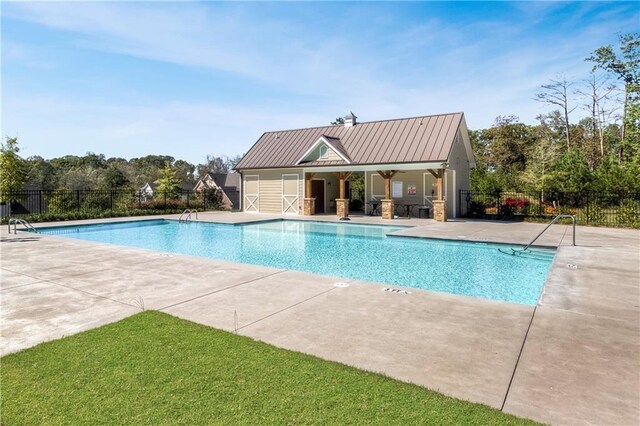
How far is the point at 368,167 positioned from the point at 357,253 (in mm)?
9401

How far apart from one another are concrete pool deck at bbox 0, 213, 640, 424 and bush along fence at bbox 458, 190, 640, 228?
9591 millimetres


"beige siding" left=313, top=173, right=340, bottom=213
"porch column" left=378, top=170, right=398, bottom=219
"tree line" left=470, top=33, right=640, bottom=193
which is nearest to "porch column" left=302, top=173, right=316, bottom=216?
"beige siding" left=313, top=173, right=340, bottom=213

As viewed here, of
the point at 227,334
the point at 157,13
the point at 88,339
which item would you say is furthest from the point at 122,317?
the point at 157,13

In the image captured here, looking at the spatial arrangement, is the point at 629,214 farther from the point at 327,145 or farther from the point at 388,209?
the point at 327,145

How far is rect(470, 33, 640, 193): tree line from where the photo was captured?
2214 centimetres

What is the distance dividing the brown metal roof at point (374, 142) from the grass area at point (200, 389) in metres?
16.2

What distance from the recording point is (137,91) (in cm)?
1717

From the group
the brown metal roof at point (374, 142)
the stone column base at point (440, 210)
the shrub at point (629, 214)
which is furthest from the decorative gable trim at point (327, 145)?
the shrub at point (629, 214)

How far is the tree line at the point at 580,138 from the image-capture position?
2214 cm

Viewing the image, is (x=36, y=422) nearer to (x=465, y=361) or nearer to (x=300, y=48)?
(x=465, y=361)

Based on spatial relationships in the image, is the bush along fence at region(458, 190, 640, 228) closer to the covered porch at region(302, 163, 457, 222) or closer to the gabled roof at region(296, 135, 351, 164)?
the covered porch at region(302, 163, 457, 222)

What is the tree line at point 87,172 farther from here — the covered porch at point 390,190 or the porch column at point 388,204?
the porch column at point 388,204

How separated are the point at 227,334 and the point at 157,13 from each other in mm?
9250

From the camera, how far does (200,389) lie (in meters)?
3.06
